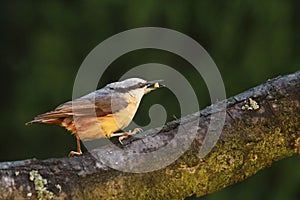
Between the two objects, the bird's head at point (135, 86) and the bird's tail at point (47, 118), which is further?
the bird's head at point (135, 86)

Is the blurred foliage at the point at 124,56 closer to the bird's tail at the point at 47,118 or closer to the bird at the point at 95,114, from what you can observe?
the bird at the point at 95,114

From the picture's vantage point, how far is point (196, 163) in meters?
1.48

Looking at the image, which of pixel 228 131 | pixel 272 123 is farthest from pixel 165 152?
pixel 272 123

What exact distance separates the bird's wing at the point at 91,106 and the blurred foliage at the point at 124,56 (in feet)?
4.17

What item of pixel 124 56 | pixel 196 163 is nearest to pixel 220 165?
pixel 196 163

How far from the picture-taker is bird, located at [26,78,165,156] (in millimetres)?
1720

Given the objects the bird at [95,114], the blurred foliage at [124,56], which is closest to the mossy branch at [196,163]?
the bird at [95,114]

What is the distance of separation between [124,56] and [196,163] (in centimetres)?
173

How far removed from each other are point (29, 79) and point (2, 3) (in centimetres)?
43

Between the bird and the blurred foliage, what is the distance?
1.26 metres

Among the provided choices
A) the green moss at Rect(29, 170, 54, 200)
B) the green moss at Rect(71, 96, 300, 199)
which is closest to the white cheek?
the green moss at Rect(71, 96, 300, 199)

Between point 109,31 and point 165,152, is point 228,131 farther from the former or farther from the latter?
point 109,31

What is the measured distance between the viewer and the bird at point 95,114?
1720 mm

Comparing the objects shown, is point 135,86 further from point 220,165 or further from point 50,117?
point 220,165
